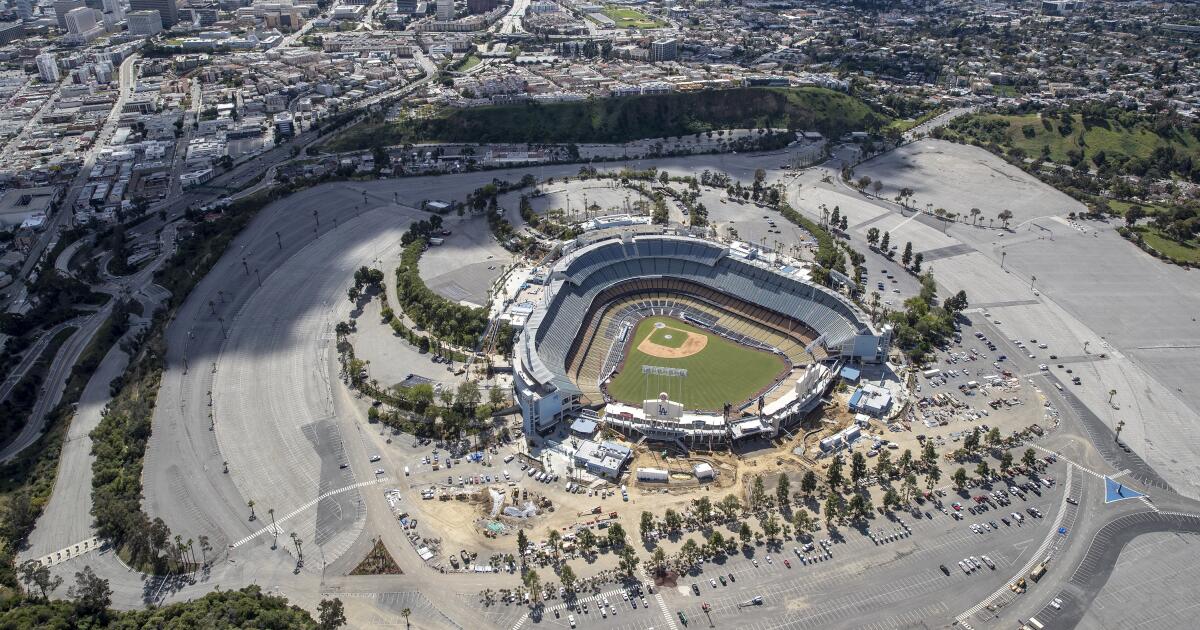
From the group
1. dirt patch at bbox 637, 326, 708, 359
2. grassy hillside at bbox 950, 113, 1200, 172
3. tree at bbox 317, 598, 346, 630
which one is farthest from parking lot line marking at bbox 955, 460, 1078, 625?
grassy hillside at bbox 950, 113, 1200, 172

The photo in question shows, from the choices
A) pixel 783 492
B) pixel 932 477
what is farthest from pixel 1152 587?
pixel 783 492

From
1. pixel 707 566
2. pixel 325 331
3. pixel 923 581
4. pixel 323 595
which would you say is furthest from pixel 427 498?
pixel 923 581

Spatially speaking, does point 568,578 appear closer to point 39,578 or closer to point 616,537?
point 616,537

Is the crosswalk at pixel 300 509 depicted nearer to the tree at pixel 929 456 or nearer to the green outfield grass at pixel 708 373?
the green outfield grass at pixel 708 373

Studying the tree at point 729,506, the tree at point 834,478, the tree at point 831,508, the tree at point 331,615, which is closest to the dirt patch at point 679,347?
the tree at point 834,478

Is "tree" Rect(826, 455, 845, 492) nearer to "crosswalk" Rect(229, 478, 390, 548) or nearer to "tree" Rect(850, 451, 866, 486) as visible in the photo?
"tree" Rect(850, 451, 866, 486)

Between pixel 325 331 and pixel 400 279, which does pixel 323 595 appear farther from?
pixel 400 279
